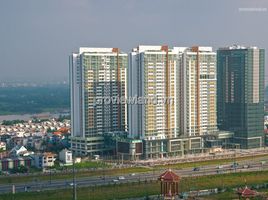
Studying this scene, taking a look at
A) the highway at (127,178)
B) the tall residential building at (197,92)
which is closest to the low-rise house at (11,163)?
the highway at (127,178)

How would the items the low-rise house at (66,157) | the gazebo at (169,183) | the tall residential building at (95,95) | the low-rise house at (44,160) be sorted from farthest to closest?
the tall residential building at (95,95)
the low-rise house at (66,157)
the low-rise house at (44,160)
the gazebo at (169,183)

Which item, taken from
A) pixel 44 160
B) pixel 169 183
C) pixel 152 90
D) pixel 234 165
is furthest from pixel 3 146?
pixel 169 183

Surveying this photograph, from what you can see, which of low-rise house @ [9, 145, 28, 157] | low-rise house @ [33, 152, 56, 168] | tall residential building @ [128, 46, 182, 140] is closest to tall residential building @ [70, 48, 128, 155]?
tall residential building @ [128, 46, 182, 140]

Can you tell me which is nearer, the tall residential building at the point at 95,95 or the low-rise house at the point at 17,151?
the low-rise house at the point at 17,151

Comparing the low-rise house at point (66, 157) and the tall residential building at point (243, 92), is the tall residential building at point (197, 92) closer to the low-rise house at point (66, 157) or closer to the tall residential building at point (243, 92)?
the tall residential building at point (243, 92)

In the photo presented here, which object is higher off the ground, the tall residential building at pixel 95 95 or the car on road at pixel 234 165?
the tall residential building at pixel 95 95
